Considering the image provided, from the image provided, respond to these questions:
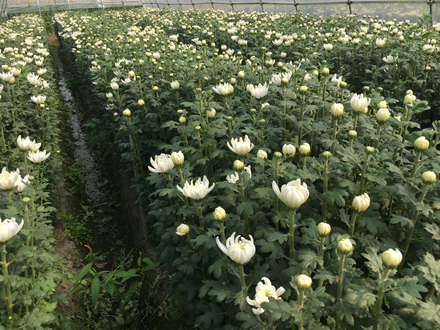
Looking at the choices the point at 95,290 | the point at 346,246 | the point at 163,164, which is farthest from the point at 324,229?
the point at 95,290

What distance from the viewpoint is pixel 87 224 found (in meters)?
4.53

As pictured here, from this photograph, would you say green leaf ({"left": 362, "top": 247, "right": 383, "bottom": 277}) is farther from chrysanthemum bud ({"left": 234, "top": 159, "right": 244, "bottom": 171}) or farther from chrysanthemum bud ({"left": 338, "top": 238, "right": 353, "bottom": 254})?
chrysanthemum bud ({"left": 234, "top": 159, "right": 244, "bottom": 171})

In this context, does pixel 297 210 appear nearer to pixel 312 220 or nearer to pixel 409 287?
pixel 312 220

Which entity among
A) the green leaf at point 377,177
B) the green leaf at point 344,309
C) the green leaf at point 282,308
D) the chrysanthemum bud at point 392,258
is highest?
the chrysanthemum bud at point 392,258

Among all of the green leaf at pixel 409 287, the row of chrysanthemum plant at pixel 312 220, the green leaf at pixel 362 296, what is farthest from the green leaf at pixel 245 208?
the green leaf at pixel 409 287

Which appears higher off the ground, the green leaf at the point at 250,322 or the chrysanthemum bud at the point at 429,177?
the chrysanthemum bud at the point at 429,177

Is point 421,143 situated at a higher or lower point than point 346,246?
higher

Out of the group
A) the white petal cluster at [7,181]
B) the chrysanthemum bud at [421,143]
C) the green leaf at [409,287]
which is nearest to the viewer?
the green leaf at [409,287]

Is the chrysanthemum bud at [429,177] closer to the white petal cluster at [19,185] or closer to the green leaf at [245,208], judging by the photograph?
the green leaf at [245,208]

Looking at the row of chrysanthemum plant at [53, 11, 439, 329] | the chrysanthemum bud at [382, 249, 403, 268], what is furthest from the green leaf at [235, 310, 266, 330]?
the chrysanthemum bud at [382, 249, 403, 268]

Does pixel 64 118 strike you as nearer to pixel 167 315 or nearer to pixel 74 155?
pixel 74 155

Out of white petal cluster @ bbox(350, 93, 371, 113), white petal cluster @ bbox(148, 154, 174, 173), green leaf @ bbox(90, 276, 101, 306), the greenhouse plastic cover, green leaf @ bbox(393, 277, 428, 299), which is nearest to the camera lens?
green leaf @ bbox(393, 277, 428, 299)

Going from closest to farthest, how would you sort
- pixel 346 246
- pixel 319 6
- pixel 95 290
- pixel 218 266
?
1. pixel 346 246
2. pixel 218 266
3. pixel 95 290
4. pixel 319 6

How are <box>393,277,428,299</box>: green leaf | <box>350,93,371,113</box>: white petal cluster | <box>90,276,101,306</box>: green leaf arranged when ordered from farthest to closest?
1. <box>90,276,101,306</box>: green leaf
2. <box>350,93,371,113</box>: white petal cluster
3. <box>393,277,428,299</box>: green leaf
